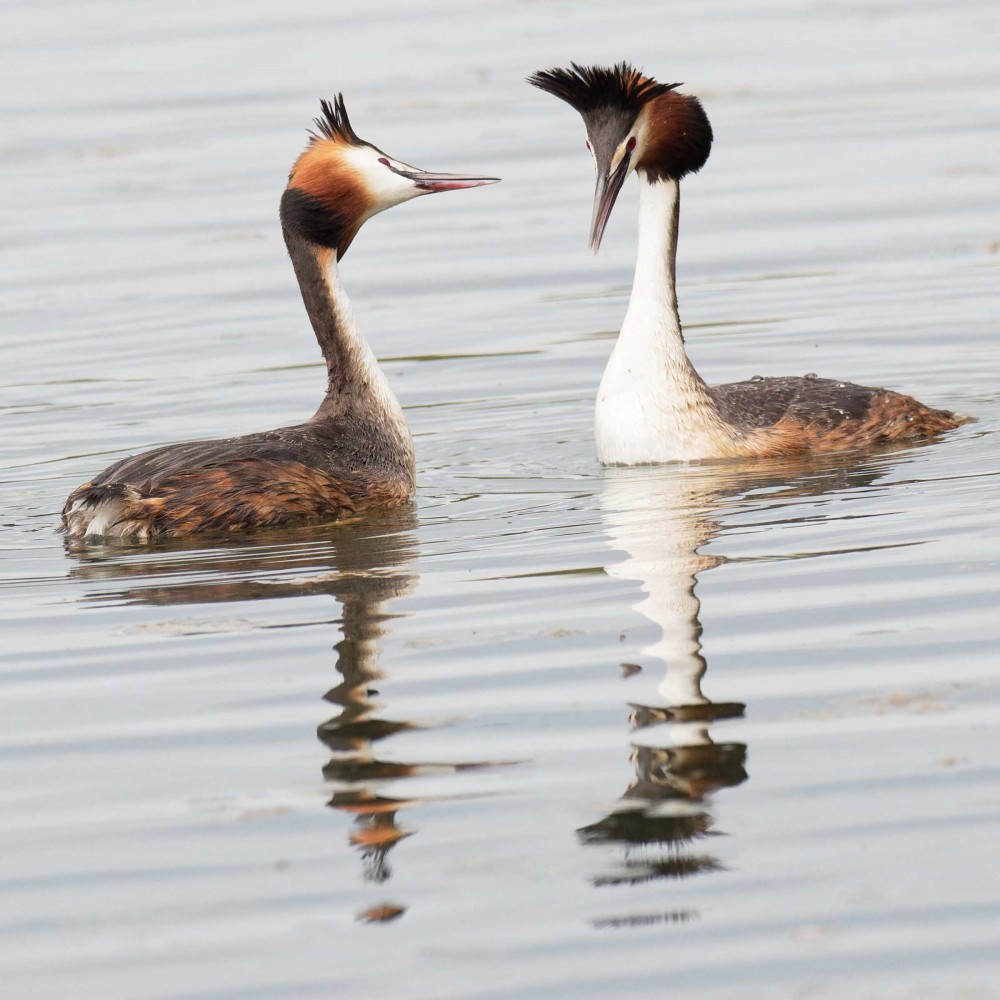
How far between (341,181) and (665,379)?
176cm

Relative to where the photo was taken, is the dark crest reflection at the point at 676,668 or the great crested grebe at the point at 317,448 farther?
the great crested grebe at the point at 317,448

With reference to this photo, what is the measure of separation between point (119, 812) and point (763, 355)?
7.64 metres

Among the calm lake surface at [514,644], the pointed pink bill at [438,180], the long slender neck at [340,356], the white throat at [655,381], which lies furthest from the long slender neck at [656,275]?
the long slender neck at [340,356]

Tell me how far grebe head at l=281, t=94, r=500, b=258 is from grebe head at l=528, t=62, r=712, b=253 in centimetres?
71

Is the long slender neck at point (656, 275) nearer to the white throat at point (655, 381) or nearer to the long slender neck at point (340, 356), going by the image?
the white throat at point (655, 381)

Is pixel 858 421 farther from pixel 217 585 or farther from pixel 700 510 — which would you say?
pixel 217 585

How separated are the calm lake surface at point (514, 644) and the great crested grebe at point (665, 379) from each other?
272 millimetres

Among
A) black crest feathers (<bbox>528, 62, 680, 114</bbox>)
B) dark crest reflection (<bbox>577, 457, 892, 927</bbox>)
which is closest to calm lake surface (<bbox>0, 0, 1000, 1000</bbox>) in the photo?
dark crest reflection (<bbox>577, 457, 892, 927</bbox>)

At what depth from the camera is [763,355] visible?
12320mm

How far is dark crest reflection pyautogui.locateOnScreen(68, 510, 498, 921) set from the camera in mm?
5180

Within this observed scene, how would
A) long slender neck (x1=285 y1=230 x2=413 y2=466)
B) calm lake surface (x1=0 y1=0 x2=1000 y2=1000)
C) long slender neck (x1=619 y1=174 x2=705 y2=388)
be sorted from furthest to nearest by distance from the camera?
long slender neck (x1=619 y1=174 x2=705 y2=388) → long slender neck (x1=285 y1=230 x2=413 y2=466) → calm lake surface (x1=0 y1=0 x2=1000 y2=1000)

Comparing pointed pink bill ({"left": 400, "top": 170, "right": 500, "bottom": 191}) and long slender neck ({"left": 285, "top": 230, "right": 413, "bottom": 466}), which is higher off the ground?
pointed pink bill ({"left": 400, "top": 170, "right": 500, "bottom": 191})

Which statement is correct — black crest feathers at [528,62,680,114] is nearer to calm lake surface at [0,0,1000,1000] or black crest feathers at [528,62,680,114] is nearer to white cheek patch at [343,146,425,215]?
white cheek patch at [343,146,425,215]

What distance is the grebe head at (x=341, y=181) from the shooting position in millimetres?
9266
